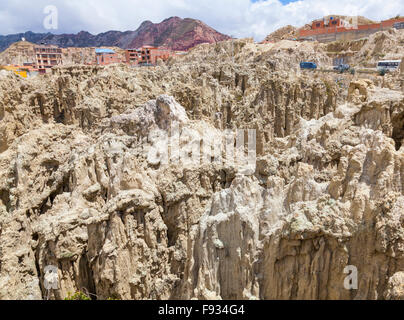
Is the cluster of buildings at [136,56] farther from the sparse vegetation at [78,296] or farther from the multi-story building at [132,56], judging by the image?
the sparse vegetation at [78,296]

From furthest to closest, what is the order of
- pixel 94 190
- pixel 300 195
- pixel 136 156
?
pixel 136 156, pixel 94 190, pixel 300 195

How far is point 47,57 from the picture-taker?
5947cm

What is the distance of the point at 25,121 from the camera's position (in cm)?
1891

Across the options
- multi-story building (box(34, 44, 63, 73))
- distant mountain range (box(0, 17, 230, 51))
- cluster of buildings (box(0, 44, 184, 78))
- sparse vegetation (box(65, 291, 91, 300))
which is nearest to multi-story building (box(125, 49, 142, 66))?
cluster of buildings (box(0, 44, 184, 78))

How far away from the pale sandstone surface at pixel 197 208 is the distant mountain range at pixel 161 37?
64.4 meters

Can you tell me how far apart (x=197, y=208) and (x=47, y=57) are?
62.1m

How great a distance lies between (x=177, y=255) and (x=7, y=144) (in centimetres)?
1374

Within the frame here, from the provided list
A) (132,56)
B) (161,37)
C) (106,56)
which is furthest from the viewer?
(161,37)

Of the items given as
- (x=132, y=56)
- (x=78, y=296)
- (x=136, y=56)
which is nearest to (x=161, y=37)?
(x=136, y=56)

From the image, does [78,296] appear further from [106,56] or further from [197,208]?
[106,56]

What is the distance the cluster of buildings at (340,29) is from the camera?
47.9 meters

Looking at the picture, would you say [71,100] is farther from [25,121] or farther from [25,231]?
[25,231]
